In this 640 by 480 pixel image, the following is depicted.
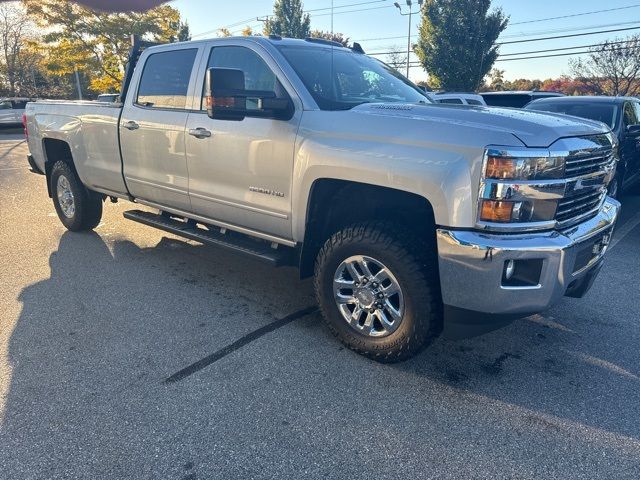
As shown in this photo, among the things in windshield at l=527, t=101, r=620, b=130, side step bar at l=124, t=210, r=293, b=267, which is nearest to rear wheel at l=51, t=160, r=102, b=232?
side step bar at l=124, t=210, r=293, b=267

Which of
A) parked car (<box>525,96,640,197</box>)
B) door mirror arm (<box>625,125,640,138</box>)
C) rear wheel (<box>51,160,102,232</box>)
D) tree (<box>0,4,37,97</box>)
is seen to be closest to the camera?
rear wheel (<box>51,160,102,232</box>)

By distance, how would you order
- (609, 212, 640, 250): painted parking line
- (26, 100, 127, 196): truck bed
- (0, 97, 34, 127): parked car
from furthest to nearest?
(0, 97, 34, 127): parked car < (609, 212, 640, 250): painted parking line < (26, 100, 127, 196): truck bed

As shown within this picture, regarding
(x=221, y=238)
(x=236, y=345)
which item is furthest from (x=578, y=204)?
(x=221, y=238)

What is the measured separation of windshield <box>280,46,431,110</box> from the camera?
3428mm

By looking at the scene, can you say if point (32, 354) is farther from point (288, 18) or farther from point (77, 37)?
point (288, 18)

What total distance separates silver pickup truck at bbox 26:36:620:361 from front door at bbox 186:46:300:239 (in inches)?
0.5

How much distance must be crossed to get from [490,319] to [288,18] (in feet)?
151

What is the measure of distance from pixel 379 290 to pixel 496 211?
0.89 meters

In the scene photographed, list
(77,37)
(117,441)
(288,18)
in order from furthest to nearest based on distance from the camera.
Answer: (288,18) → (77,37) → (117,441)

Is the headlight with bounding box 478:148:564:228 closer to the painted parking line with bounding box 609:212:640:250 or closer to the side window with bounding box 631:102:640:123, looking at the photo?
the painted parking line with bounding box 609:212:640:250

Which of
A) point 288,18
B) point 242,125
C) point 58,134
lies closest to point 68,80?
point 288,18

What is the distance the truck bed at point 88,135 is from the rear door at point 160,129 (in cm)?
20

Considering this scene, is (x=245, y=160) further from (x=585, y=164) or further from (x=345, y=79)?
(x=585, y=164)

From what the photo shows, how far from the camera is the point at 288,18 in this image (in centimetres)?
4359
